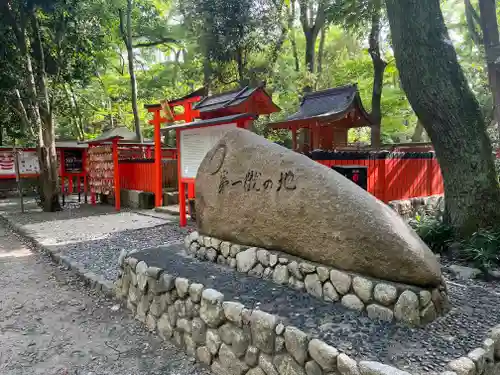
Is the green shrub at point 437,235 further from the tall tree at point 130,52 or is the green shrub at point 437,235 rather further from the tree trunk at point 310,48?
the tall tree at point 130,52

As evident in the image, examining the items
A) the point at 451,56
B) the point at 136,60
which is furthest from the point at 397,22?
the point at 136,60

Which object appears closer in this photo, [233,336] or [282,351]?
[282,351]

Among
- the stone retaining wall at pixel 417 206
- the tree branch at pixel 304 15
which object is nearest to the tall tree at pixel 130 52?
the tree branch at pixel 304 15

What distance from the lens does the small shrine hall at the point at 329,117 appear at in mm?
9883

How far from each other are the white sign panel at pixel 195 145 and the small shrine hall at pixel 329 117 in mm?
3353

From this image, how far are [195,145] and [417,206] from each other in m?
5.01

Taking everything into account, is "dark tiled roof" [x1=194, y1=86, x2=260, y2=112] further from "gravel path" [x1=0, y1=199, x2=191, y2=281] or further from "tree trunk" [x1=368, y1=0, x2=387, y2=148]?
"tree trunk" [x1=368, y1=0, x2=387, y2=148]

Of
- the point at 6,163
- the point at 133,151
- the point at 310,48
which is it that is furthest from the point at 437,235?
the point at 6,163

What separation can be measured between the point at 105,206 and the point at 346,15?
9474 mm

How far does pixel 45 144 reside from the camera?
11.1m

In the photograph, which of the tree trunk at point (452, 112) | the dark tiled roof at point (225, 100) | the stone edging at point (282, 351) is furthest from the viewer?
the dark tiled roof at point (225, 100)

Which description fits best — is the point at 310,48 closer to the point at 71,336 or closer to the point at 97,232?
the point at 97,232

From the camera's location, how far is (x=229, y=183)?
4.23 meters

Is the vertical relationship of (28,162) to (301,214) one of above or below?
above
